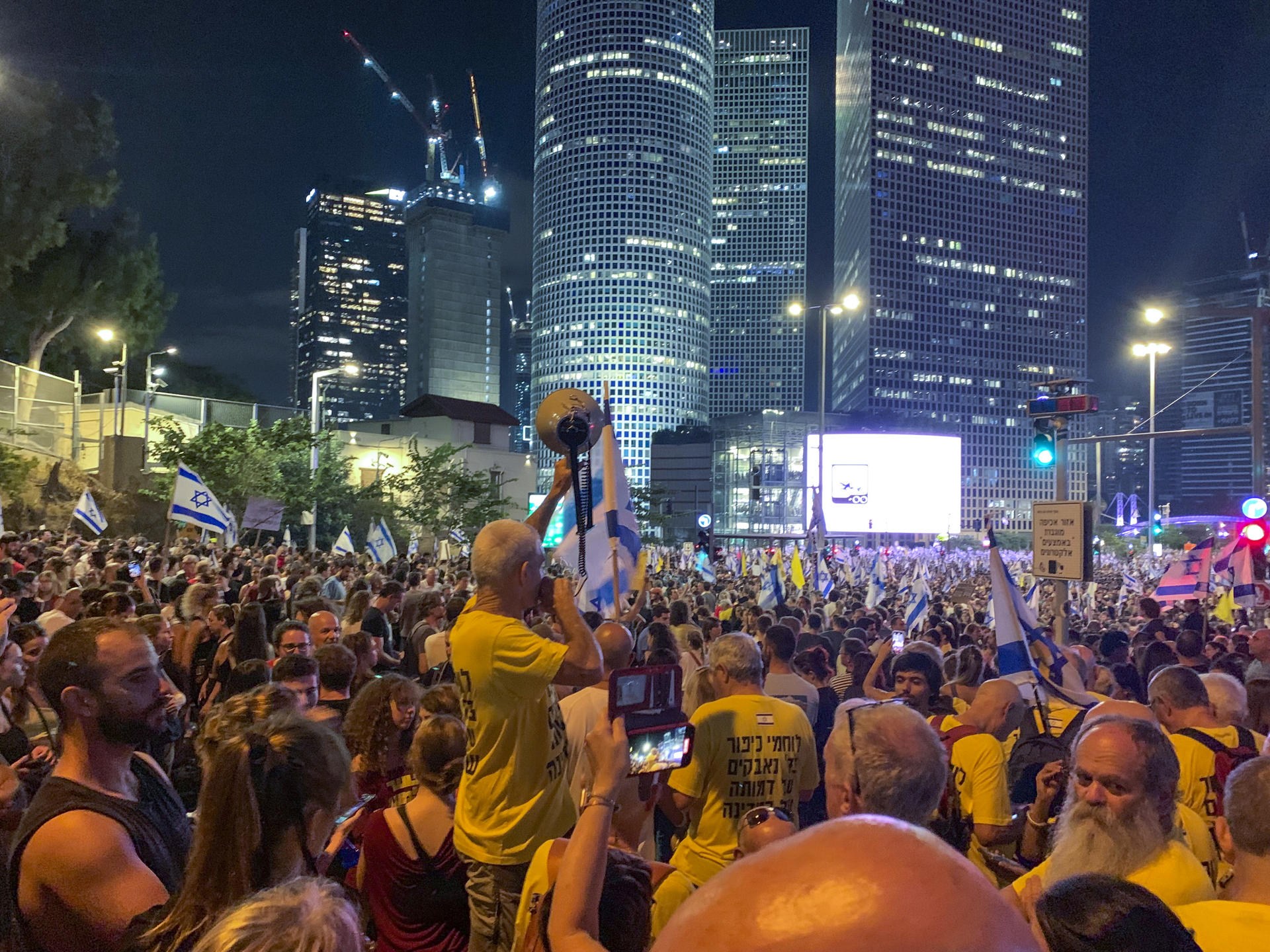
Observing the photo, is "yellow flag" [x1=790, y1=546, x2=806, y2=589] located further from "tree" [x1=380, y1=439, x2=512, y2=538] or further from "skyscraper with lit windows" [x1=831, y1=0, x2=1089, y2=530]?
"skyscraper with lit windows" [x1=831, y1=0, x2=1089, y2=530]

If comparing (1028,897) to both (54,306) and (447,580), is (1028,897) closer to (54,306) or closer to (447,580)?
(447,580)

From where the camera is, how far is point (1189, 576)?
1338 cm

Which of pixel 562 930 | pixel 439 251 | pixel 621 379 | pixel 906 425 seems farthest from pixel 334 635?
pixel 439 251

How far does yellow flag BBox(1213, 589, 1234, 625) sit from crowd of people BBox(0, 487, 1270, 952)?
33.7ft

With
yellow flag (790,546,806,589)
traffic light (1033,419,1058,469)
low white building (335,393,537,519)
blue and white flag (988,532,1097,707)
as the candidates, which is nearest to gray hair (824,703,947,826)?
blue and white flag (988,532,1097,707)

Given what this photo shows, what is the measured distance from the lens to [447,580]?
732 inches

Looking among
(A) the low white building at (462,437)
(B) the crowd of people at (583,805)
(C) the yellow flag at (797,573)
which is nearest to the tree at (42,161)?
(A) the low white building at (462,437)

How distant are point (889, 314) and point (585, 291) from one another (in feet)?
156

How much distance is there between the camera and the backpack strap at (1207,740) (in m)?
4.40

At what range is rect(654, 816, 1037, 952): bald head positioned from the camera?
786mm

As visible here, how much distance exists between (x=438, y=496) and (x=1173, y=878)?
142 feet

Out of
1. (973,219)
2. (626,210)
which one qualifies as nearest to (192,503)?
(626,210)

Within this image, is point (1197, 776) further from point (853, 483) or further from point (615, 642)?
point (853, 483)

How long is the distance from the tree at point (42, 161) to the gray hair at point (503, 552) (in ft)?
107
